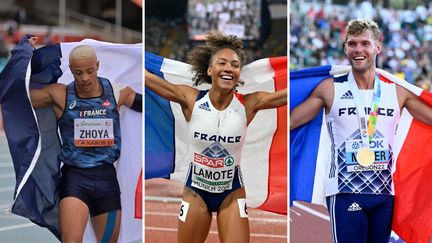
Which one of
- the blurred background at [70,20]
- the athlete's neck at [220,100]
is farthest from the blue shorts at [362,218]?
the blurred background at [70,20]

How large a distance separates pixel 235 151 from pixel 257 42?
29.3 ft

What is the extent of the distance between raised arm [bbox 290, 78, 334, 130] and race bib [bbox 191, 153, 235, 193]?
0.69 meters

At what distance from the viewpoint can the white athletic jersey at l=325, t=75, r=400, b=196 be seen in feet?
18.8

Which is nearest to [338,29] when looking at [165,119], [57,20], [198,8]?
[198,8]

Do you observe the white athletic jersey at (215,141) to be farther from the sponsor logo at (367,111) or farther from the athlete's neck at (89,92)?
the athlete's neck at (89,92)

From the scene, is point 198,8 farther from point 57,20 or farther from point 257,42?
point 57,20

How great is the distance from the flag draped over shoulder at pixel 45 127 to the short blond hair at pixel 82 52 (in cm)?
7

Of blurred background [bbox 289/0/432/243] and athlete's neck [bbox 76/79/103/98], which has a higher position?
blurred background [bbox 289/0/432/243]

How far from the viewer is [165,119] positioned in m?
6.46

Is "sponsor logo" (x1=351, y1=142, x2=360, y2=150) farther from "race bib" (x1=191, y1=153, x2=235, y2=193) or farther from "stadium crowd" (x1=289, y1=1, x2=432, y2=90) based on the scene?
"stadium crowd" (x1=289, y1=1, x2=432, y2=90)

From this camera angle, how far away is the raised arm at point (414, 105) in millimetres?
5902

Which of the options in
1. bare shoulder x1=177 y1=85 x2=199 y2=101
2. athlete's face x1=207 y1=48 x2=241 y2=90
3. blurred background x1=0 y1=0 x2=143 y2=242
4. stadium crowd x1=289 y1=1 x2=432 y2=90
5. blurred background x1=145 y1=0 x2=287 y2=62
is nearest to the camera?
athlete's face x1=207 y1=48 x2=241 y2=90

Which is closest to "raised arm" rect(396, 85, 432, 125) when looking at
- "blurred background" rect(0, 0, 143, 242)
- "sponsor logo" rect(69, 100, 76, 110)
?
"sponsor logo" rect(69, 100, 76, 110)

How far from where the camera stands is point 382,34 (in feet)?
67.7
